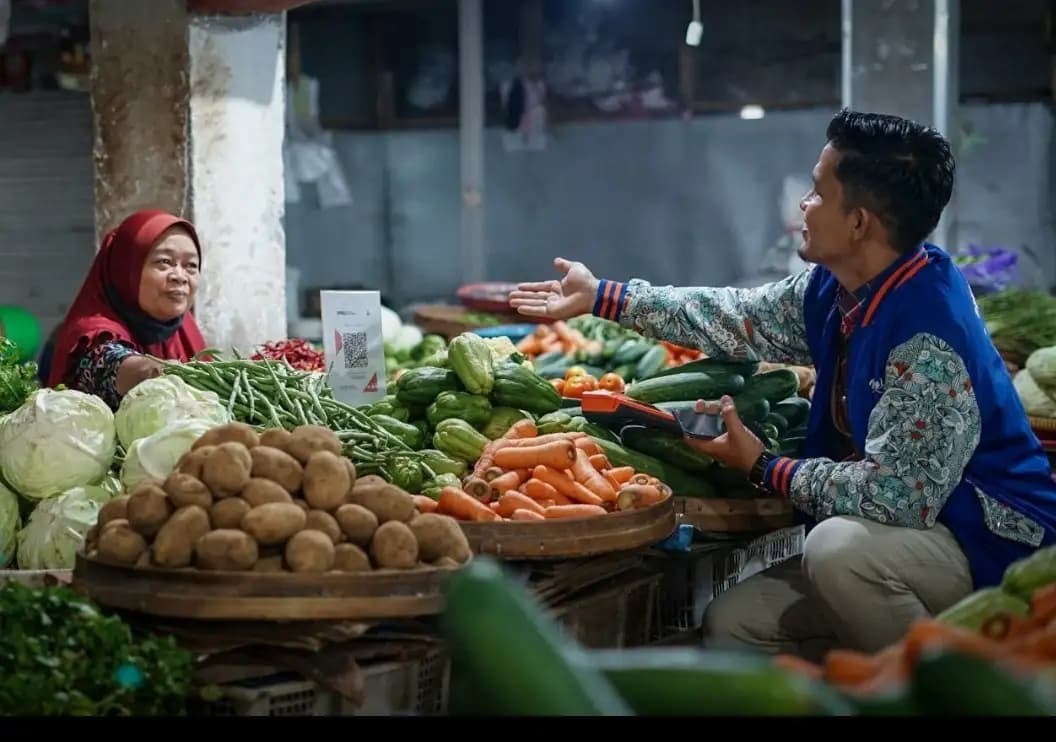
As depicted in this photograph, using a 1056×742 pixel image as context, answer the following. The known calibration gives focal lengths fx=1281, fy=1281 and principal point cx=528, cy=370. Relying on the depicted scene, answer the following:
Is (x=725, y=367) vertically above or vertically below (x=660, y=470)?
above

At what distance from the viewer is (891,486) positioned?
3.32 m

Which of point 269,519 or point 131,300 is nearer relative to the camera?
point 269,519

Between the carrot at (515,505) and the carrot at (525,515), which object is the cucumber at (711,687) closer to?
the carrot at (525,515)

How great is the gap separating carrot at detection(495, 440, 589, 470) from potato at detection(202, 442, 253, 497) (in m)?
1.17

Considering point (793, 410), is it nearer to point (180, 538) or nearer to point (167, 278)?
point (167, 278)

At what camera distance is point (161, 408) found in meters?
3.63

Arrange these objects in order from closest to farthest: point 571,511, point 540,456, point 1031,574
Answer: point 1031,574 < point 571,511 < point 540,456

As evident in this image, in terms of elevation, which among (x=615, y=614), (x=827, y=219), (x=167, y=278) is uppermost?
(x=827, y=219)

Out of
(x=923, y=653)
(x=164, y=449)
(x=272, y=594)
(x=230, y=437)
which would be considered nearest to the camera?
(x=923, y=653)

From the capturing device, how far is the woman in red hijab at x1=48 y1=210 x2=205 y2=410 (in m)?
4.66

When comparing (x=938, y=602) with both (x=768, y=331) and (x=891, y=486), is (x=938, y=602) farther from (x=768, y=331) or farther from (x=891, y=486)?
(x=768, y=331)

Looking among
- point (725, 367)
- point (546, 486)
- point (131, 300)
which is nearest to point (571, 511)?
point (546, 486)

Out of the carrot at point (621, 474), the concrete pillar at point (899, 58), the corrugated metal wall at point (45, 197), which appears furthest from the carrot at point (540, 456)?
the corrugated metal wall at point (45, 197)

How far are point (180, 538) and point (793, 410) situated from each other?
273cm
